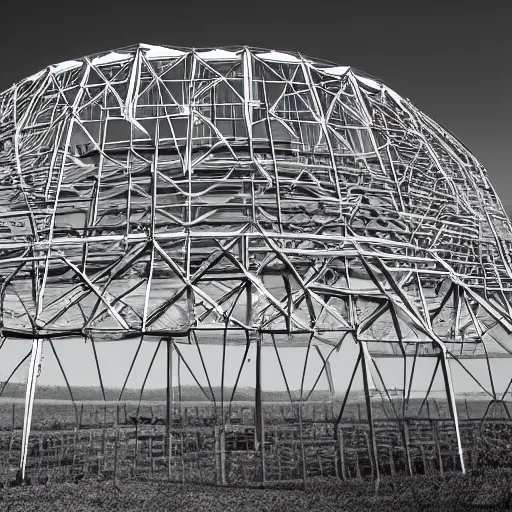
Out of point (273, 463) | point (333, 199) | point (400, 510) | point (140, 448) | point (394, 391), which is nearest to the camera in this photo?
point (400, 510)

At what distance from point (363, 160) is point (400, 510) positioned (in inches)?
387

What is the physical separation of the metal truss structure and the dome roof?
7 centimetres

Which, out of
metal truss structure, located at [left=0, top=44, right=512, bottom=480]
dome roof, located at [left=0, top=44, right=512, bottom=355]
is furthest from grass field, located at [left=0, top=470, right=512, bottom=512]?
dome roof, located at [left=0, top=44, right=512, bottom=355]

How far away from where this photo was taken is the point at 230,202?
18.1 metres

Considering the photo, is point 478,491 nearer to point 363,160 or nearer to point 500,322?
point 500,322

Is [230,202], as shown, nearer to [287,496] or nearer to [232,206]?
[232,206]

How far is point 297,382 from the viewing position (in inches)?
1178

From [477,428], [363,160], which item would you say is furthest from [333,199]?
[477,428]

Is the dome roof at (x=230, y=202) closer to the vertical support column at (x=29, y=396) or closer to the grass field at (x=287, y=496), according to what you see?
the vertical support column at (x=29, y=396)

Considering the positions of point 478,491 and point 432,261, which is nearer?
point 478,491

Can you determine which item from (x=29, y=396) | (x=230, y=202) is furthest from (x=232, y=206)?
(x=29, y=396)

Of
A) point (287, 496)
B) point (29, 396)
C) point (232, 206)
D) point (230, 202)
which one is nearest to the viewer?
point (287, 496)

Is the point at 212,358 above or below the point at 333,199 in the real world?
below

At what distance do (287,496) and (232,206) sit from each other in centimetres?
665
